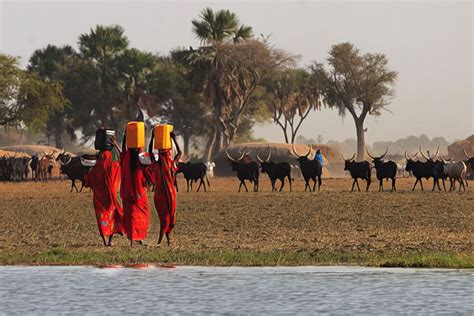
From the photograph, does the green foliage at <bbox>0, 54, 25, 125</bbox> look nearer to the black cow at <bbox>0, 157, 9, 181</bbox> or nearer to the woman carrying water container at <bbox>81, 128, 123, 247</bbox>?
the black cow at <bbox>0, 157, 9, 181</bbox>

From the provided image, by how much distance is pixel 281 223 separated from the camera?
26.4 meters

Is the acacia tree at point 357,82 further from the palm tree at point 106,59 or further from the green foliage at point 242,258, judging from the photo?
the green foliage at point 242,258

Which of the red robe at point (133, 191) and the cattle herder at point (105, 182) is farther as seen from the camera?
the cattle herder at point (105, 182)

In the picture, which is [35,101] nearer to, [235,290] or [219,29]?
[219,29]

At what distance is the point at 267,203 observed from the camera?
113ft

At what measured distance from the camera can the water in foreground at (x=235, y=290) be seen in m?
13.6

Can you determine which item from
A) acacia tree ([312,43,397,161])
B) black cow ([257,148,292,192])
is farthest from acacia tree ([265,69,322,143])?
black cow ([257,148,292,192])

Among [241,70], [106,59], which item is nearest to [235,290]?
[241,70]

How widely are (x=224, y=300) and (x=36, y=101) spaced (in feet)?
199

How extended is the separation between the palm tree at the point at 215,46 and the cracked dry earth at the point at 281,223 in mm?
40490

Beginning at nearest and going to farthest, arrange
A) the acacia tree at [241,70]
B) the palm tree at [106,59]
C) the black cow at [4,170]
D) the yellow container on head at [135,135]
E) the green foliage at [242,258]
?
the green foliage at [242,258] → the yellow container on head at [135,135] → the black cow at [4,170] → the acacia tree at [241,70] → the palm tree at [106,59]

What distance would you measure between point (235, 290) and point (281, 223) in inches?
455

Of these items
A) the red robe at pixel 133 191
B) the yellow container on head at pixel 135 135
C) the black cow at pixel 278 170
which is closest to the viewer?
the yellow container on head at pixel 135 135

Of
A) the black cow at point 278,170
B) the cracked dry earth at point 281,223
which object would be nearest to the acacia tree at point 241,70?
the black cow at point 278,170
